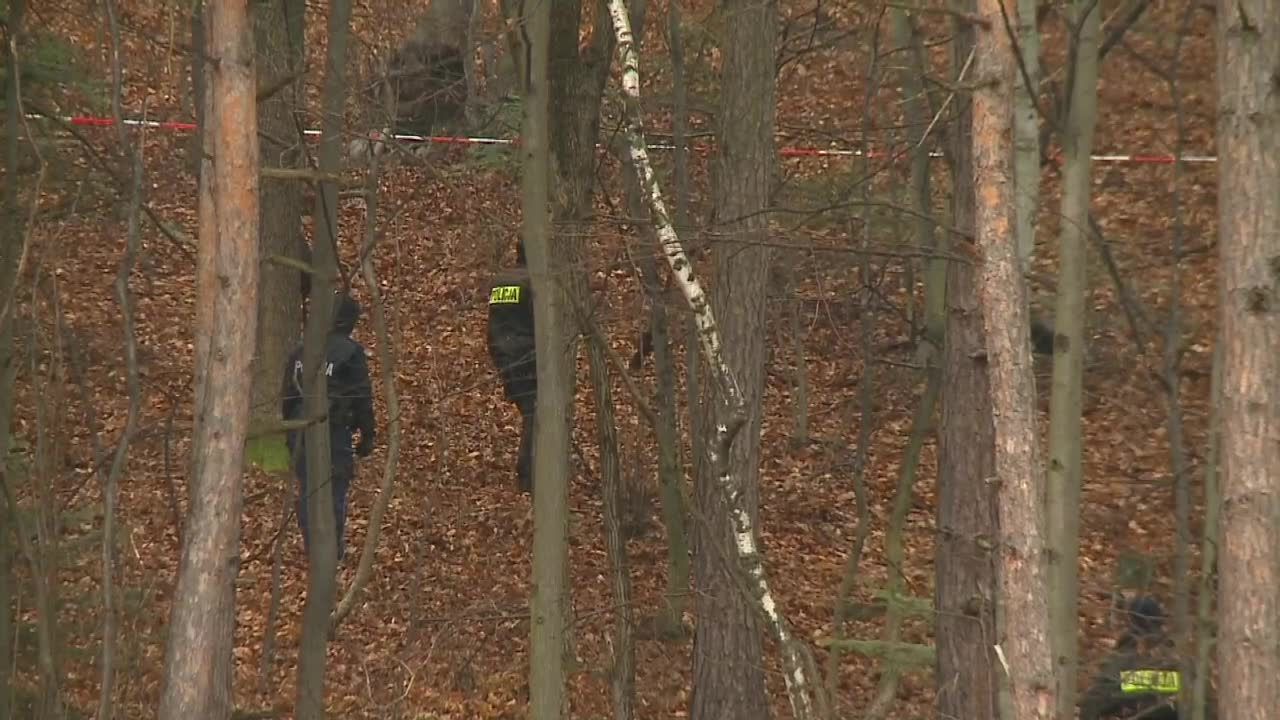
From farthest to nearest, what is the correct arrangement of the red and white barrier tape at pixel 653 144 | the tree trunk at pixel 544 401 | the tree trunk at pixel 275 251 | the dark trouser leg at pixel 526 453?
the dark trouser leg at pixel 526 453 < the tree trunk at pixel 275 251 < the red and white barrier tape at pixel 653 144 < the tree trunk at pixel 544 401

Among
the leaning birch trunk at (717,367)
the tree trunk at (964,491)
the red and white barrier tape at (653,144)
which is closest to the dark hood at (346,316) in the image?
the red and white barrier tape at (653,144)

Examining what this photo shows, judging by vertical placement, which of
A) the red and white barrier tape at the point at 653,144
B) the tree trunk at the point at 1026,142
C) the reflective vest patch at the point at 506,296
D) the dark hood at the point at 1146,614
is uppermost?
the red and white barrier tape at the point at 653,144

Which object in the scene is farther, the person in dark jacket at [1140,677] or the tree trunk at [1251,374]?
the person in dark jacket at [1140,677]

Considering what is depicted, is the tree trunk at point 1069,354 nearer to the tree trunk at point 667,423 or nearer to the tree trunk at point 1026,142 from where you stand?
the tree trunk at point 1026,142

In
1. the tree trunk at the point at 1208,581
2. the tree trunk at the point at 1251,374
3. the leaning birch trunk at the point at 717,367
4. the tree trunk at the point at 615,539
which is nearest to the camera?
the tree trunk at the point at 1251,374

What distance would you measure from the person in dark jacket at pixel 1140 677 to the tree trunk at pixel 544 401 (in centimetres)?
266

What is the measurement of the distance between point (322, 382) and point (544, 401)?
4.44 ft

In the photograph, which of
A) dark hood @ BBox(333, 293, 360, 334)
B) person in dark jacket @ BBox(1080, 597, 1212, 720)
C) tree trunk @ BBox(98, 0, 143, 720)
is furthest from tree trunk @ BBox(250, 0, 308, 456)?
person in dark jacket @ BBox(1080, 597, 1212, 720)

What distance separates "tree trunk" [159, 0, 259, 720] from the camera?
591 centimetres

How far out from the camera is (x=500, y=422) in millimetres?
13461

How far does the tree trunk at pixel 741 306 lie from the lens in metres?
7.83

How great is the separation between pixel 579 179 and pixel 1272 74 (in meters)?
3.96

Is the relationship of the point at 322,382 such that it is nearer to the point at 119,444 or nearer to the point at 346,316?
the point at 119,444

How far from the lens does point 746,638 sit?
792 cm
